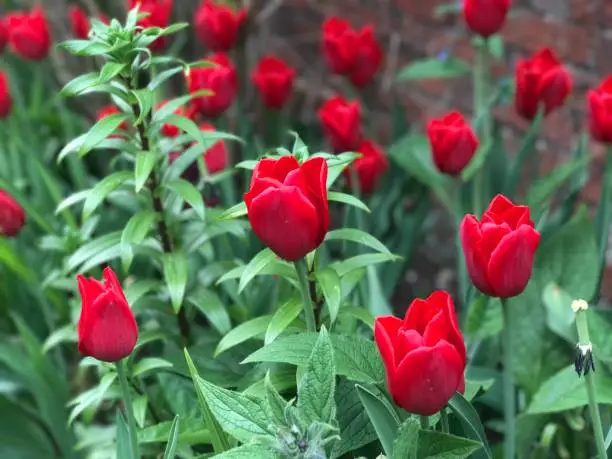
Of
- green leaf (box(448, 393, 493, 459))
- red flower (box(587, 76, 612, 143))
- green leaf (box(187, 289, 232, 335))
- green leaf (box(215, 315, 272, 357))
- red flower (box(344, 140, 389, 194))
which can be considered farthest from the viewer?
red flower (box(344, 140, 389, 194))

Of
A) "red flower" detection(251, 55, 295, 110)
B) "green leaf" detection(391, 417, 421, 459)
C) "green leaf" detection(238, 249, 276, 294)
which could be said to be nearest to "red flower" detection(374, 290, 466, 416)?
"green leaf" detection(391, 417, 421, 459)

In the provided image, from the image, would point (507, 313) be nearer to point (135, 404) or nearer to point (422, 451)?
point (422, 451)

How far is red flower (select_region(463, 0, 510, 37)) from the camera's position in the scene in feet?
3.64

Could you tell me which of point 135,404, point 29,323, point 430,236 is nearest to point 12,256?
point 29,323

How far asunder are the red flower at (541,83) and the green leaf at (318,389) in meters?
0.64

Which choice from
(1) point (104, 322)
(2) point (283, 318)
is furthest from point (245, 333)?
(1) point (104, 322)

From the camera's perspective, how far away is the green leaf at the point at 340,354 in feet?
2.22

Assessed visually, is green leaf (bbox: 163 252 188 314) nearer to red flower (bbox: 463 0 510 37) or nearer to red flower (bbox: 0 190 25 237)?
red flower (bbox: 0 190 25 237)

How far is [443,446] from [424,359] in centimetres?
9

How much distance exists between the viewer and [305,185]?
0.63 m

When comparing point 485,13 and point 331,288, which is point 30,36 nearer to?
point 485,13

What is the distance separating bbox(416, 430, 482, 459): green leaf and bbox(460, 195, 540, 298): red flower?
0.12 m

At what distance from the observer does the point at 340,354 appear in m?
0.68

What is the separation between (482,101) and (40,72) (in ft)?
2.97
